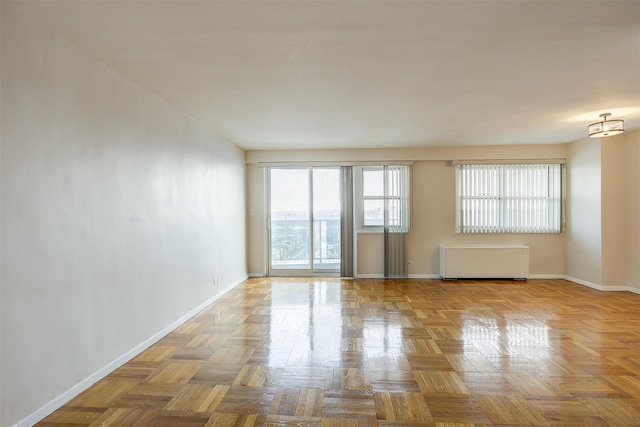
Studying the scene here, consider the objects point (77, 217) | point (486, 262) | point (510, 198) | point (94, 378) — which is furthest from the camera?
point (510, 198)

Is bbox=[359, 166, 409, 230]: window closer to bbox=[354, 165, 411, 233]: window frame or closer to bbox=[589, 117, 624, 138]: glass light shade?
bbox=[354, 165, 411, 233]: window frame

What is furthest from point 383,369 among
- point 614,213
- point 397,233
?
point 614,213

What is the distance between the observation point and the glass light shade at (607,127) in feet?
14.5

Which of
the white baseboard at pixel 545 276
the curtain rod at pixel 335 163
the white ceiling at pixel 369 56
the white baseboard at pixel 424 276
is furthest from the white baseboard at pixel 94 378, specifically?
the white baseboard at pixel 545 276

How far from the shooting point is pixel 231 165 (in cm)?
621

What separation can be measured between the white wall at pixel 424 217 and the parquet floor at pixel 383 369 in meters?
1.92

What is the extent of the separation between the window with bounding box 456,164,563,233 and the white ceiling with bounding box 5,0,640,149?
2123mm

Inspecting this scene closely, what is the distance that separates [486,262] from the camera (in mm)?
6766

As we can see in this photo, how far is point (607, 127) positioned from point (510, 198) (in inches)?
99.4

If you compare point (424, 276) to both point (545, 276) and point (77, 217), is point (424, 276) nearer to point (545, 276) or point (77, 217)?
point (545, 276)

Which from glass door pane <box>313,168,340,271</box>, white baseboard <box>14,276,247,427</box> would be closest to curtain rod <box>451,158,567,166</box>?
glass door pane <box>313,168,340,271</box>

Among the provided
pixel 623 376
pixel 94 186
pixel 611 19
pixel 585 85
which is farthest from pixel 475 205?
pixel 94 186

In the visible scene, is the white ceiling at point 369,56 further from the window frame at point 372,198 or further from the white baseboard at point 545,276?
the white baseboard at point 545,276

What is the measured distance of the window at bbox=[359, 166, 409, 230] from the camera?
22.9 feet
